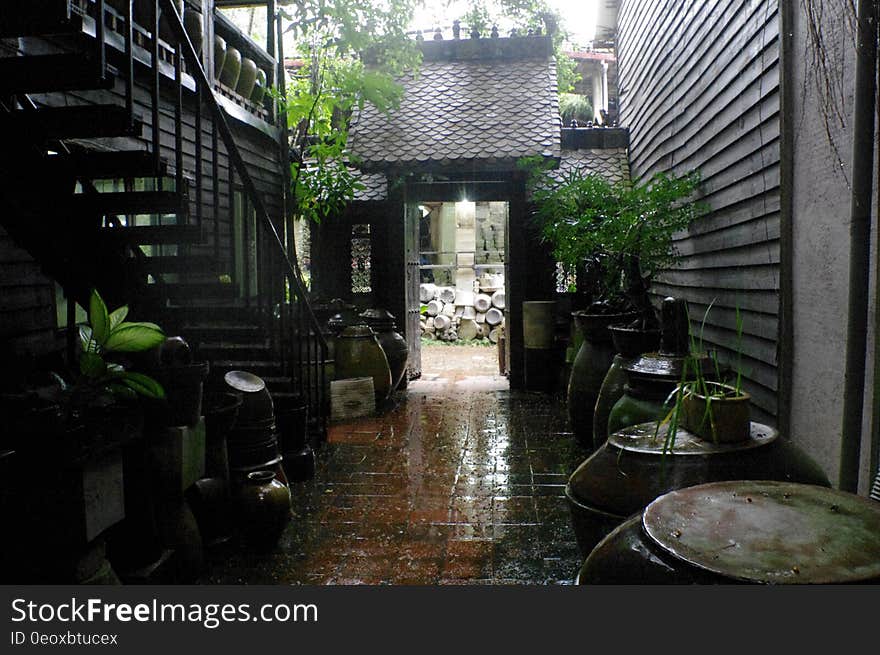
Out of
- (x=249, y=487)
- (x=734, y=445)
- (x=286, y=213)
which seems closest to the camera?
(x=734, y=445)

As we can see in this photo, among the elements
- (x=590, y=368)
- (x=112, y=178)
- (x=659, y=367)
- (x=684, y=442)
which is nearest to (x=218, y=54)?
(x=112, y=178)

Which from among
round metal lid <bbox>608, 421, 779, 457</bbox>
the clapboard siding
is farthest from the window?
round metal lid <bbox>608, 421, 779, 457</bbox>

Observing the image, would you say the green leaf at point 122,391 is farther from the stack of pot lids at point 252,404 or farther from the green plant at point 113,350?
the stack of pot lids at point 252,404

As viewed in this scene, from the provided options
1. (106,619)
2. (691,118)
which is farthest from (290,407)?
(691,118)

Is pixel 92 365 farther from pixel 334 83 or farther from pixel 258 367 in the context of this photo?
pixel 334 83

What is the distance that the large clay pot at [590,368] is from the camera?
586 cm

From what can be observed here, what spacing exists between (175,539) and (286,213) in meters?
6.95

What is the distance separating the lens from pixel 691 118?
22.2 feet

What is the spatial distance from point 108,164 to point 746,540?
4010mm

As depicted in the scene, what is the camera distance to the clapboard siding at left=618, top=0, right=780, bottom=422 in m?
4.68

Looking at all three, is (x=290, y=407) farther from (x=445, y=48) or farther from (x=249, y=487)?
(x=445, y=48)

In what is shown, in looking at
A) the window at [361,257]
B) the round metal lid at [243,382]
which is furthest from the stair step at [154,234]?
the window at [361,257]

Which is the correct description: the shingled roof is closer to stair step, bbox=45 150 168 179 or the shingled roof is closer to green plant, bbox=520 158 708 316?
green plant, bbox=520 158 708 316

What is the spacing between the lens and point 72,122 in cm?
387
